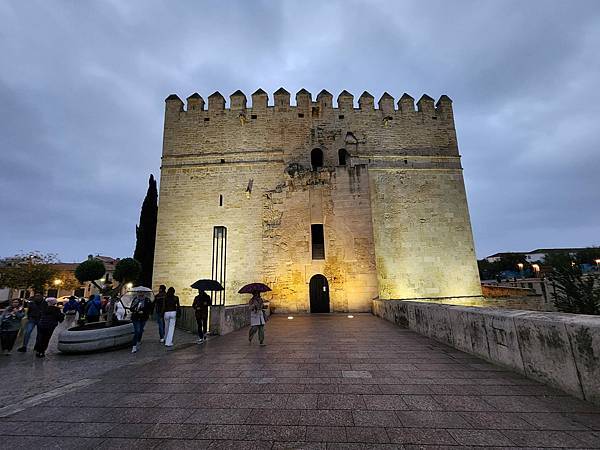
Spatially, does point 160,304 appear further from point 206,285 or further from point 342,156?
point 342,156

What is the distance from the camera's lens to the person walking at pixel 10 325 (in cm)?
629

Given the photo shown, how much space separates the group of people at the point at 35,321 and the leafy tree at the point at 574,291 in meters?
15.1

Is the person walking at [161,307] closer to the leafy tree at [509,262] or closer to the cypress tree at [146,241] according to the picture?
the cypress tree at [146,241]

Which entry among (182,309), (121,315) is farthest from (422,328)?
(121,315)

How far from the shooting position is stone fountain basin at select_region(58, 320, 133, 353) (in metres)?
5.88

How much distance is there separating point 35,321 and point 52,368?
2.36 m

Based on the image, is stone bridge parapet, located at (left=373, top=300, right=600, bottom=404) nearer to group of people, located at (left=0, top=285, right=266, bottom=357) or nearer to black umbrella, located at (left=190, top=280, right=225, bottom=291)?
group of people, located at (left=0, top=285, right=266, bottom=357)

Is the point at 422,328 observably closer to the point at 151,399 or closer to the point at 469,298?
the point at 151,399

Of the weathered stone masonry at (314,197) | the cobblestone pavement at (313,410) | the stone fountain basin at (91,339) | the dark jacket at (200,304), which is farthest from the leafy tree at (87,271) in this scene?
the cobblestone pavement at (313,410)

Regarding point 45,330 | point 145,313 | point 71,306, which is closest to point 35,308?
point 45,330

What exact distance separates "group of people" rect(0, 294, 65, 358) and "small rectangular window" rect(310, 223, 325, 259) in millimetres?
10687

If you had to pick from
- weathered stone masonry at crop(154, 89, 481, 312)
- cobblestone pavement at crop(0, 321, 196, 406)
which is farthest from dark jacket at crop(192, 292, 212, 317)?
weathered stone masonry at crop(154, 89, 481, 312)

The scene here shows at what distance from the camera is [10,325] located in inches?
252

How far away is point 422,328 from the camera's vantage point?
6910 millimetres
